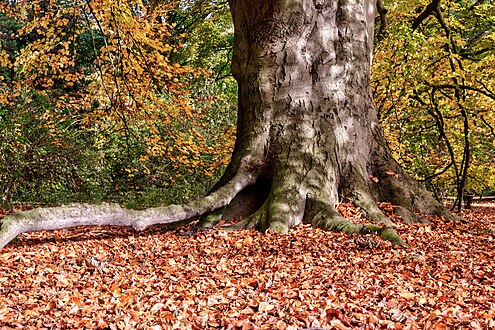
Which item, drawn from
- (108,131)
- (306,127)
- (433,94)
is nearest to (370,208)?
(306,127)

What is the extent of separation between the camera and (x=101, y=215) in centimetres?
394

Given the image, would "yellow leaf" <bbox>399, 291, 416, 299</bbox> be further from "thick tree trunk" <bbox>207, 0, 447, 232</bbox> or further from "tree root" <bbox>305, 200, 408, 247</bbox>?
"thick tree trunk" <bbox>207, 0, 447, 232</bbox>

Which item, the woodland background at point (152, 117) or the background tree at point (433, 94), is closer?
the background tree at point (433, 94)

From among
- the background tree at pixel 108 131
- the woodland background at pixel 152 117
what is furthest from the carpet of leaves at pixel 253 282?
the background tree at pixel 108 131

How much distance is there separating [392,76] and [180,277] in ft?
21.2

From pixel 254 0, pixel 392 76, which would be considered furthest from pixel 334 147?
pixel 392 76

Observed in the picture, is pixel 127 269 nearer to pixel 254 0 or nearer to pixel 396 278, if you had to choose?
pixel 396 278

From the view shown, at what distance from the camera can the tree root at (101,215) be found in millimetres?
3531

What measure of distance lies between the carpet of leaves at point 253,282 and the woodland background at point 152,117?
14.1 feet

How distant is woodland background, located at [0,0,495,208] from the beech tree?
8.91 ft

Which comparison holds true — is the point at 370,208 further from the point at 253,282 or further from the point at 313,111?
the point at 253,282

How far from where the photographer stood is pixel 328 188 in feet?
16.9

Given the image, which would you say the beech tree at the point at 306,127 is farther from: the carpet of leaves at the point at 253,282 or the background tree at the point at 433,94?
the background tree at the point at 433,94

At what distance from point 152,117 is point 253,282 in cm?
664
